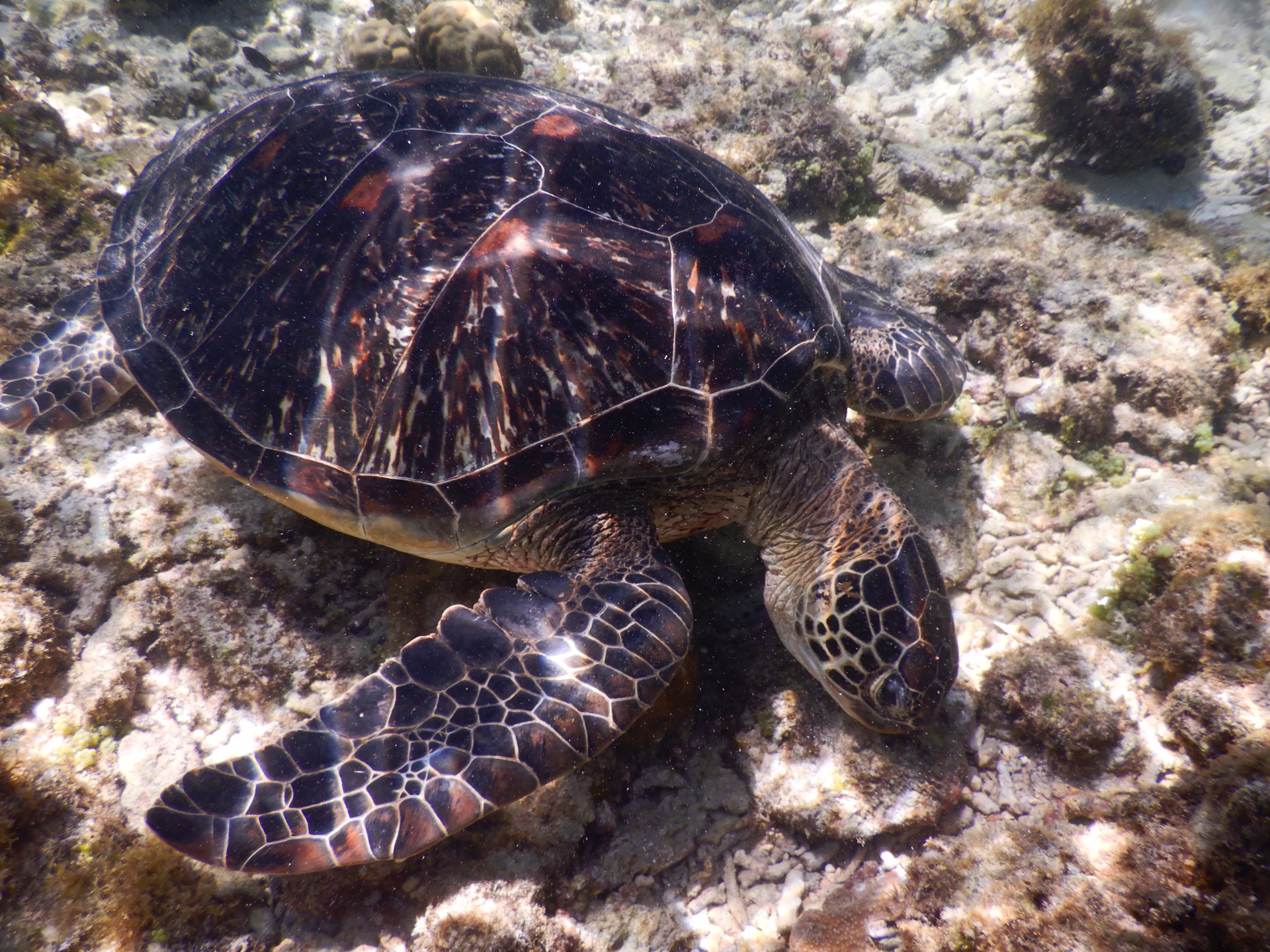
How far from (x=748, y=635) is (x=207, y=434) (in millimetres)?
2712

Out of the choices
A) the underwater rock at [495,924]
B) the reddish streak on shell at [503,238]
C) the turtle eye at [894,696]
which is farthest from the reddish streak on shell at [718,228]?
the underwater rock at [495,924]

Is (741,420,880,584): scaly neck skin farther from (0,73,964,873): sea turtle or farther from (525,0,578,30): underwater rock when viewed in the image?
(525,0,578,30): underwater rock

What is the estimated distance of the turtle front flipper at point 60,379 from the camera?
9.31 feet

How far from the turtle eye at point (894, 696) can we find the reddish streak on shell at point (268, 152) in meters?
3.59

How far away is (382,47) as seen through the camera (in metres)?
5.22

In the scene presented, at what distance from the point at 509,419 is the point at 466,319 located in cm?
44

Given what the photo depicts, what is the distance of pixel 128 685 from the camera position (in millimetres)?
2320

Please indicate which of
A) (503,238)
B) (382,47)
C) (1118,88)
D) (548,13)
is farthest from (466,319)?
(548,13)

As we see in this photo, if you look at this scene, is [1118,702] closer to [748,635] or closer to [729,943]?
[748,635]

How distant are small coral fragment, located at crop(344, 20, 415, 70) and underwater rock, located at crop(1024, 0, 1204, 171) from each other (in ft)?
19.5

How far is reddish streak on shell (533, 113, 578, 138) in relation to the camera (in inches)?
98.7

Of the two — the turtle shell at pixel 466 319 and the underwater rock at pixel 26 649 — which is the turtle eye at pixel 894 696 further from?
the underwater rock at pixel 26 649

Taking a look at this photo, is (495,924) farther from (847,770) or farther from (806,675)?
(806,675)

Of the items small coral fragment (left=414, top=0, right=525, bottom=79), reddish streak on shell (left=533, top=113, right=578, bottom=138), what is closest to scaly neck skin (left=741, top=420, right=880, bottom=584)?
reddish streak on shell (left=533, top=113, right=578, bottom=138)
